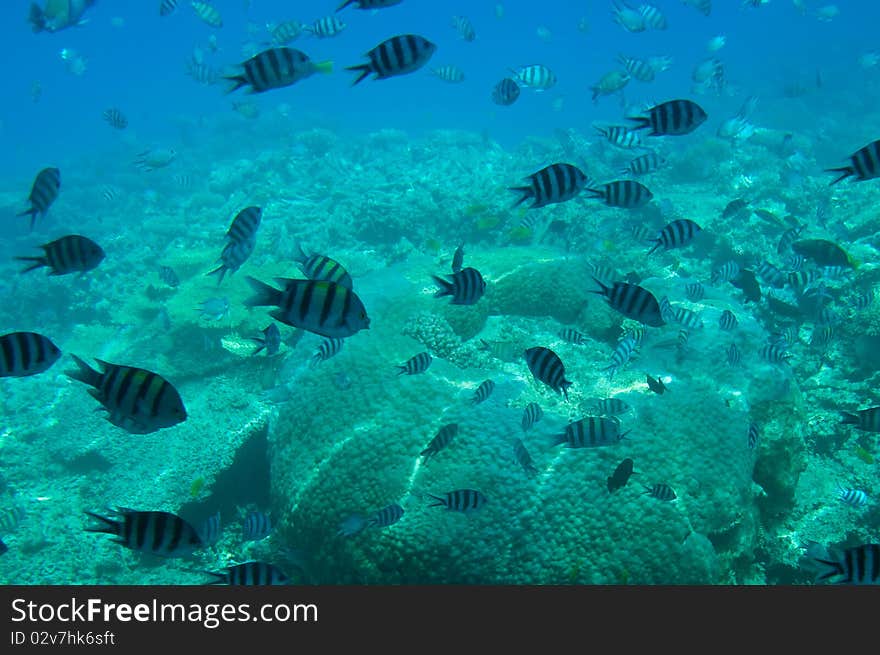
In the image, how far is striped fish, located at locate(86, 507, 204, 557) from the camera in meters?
2.53

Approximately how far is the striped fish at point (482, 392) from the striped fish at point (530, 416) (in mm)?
463

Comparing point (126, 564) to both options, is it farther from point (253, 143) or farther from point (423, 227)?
point (253, 143)

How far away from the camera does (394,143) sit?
89.8 ft

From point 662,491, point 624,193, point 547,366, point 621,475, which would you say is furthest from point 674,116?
point 662,491

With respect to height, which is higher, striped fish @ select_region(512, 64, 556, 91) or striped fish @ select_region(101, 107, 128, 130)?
striped fish @ select_region(101, 107, 128, 130)

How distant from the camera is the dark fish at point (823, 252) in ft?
24.2

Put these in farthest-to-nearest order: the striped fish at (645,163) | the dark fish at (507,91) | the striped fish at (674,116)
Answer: the dark fish at (507,91)
the striped fish at (645,163)
the striped fish at (674,116)

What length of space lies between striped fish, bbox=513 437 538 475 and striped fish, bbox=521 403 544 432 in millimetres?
262

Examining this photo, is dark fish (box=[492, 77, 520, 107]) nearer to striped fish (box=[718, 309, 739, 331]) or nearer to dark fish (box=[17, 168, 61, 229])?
striped fish (box=[718, 309, 739, 331])

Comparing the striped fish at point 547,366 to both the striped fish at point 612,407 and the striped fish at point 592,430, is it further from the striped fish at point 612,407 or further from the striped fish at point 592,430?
the striped fish at point 612,407

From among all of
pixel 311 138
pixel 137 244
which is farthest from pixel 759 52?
pixel 137 244

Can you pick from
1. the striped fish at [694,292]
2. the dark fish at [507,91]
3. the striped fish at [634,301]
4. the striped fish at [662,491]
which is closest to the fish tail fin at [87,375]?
the striped fish at [634,301]

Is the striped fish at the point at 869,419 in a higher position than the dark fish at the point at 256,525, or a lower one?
higher

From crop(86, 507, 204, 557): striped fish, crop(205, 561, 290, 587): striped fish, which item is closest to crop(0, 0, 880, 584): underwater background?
crop(86, 507, 204, 557): striped fish
